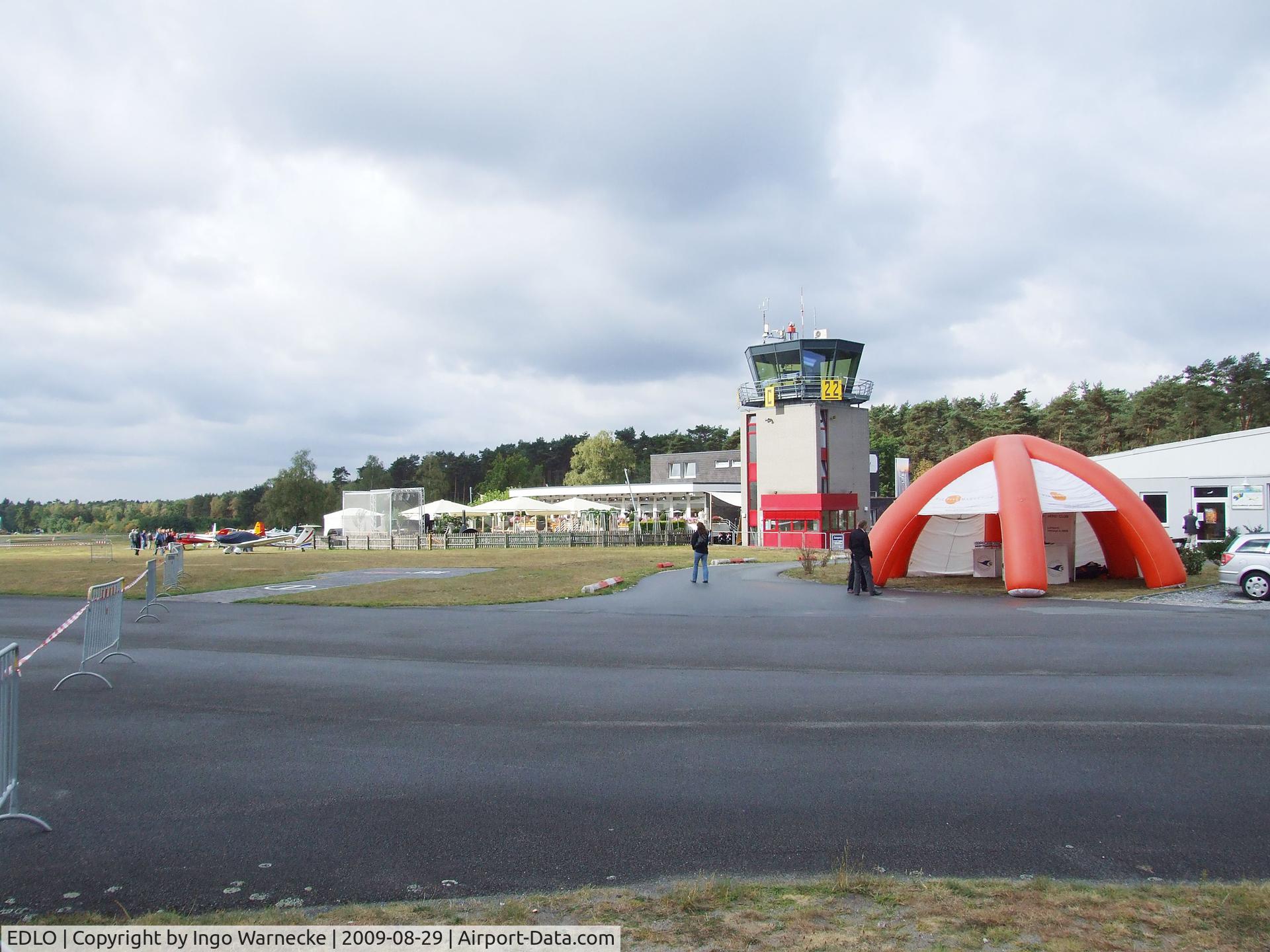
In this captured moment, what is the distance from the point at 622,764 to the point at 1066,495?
679 inches

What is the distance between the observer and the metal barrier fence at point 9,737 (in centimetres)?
520

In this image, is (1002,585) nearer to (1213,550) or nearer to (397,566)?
(1213,550)

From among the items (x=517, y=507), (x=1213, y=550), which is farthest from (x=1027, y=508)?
(x=517, y=507)

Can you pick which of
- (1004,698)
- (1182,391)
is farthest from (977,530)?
(1182,391)

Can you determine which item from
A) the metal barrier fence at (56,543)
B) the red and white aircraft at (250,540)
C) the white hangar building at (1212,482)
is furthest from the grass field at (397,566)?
the white hangar building at (1212,482)

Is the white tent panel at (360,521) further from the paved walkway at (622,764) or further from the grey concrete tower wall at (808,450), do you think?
the paved walkway at (622,764)

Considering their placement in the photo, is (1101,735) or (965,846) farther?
(1101,735)

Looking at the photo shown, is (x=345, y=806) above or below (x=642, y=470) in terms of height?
below

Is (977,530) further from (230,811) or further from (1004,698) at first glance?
(230,811)

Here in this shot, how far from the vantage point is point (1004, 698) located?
8648 millimetres

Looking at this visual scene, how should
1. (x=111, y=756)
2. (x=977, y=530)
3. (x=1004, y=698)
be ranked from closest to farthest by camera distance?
(x=111, y=756), (x=1004, y=698), (x=977, y=530)

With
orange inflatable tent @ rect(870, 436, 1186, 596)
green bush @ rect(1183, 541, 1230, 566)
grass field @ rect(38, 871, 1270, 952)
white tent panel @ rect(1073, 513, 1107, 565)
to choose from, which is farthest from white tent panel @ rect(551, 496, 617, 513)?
grass field @ rect(38, 871, 1270, 952)

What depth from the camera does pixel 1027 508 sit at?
19578 mm

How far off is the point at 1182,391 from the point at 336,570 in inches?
2438
